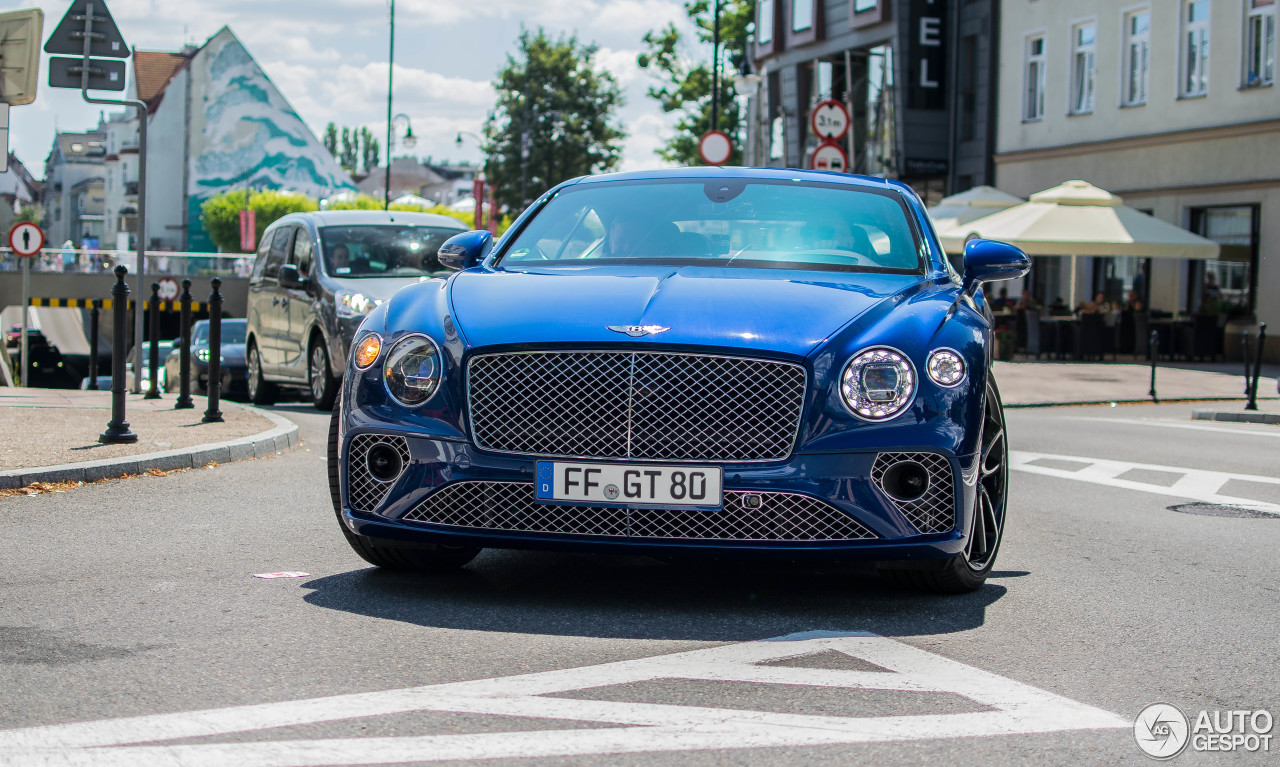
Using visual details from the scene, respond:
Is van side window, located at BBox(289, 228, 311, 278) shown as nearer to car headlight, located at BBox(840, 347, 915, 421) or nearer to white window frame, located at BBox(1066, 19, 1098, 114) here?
car headlight, located at BBox(840, 347, 915, 421)

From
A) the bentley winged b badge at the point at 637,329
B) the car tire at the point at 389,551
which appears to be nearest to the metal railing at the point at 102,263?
the car tire at the point at 389,551

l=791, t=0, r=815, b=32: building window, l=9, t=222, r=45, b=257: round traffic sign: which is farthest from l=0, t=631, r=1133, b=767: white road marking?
l=791, t=0, r=815, b=32: building window

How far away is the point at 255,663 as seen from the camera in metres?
4.30

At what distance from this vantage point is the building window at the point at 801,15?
140 ft

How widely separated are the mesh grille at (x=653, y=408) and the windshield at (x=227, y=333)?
16.4m

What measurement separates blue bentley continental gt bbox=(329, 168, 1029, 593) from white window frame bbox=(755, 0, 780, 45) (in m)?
40.9

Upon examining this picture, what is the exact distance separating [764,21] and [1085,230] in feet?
75.3

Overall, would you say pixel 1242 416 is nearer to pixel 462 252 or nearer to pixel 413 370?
pixel 462 252

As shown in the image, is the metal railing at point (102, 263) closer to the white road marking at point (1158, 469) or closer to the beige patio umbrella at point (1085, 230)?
the beige patio umbrella at point (1085, 230)

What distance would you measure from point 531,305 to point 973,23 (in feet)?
109

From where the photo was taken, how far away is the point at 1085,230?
2500cm

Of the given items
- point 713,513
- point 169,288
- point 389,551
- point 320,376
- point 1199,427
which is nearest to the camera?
point 713,513

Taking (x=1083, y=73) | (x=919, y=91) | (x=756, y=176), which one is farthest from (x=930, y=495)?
(x=919, y=91)

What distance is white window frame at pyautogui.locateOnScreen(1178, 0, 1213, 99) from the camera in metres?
29.3
